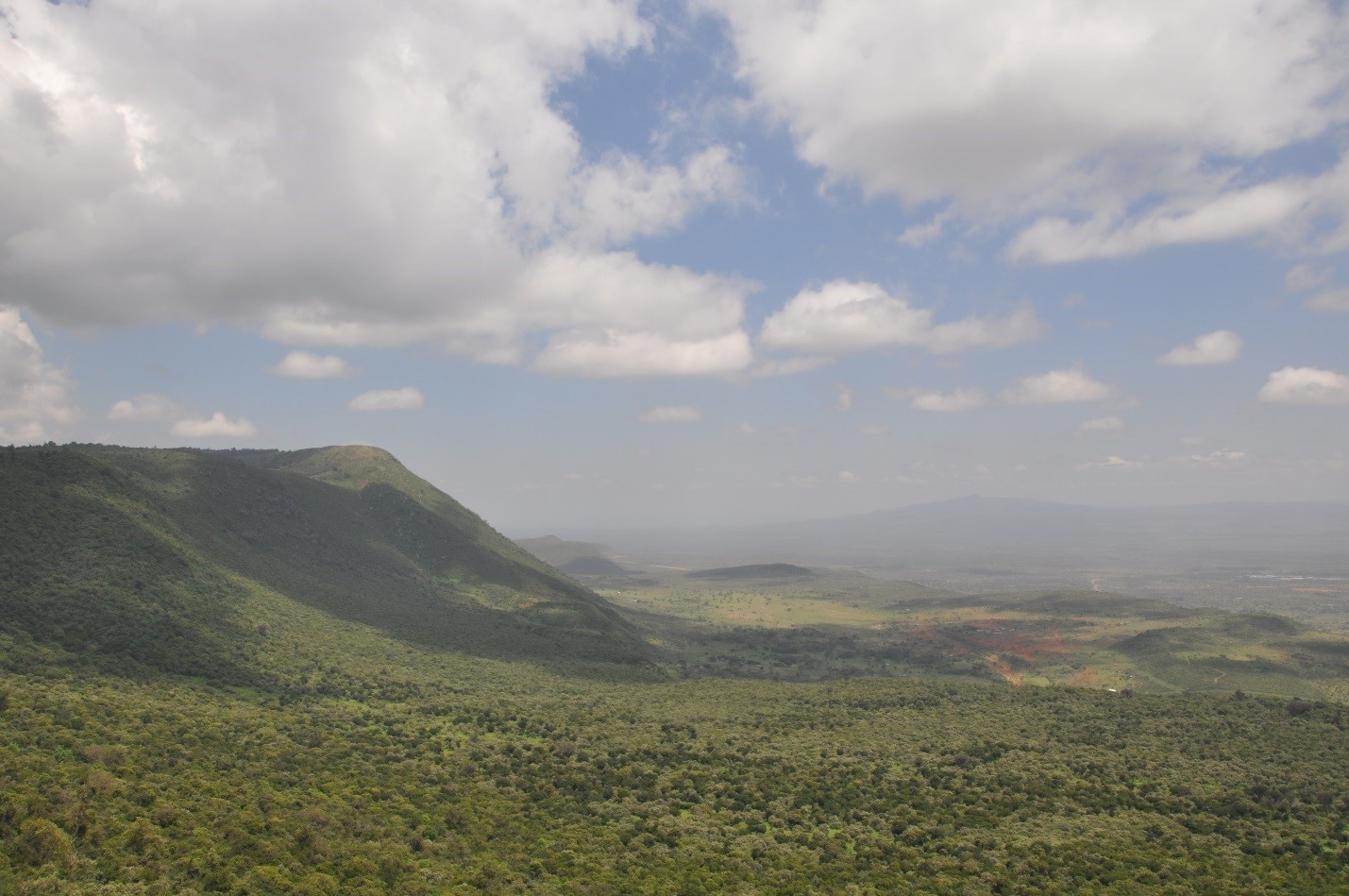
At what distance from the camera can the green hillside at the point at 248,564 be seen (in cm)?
5862

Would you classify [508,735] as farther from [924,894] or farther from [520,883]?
[924,894]

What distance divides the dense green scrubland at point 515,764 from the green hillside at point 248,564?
1.85 feet

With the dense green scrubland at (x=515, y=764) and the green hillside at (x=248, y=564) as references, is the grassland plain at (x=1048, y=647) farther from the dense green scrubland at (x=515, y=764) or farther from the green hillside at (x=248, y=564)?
the dense green scrubland at (x=515, y=764)

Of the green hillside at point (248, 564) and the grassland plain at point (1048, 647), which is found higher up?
the green hillside at point (248, 564)

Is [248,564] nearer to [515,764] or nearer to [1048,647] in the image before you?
[515,764]

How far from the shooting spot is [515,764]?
4550cm

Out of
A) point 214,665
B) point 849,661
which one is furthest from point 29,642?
point 849,661

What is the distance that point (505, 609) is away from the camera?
12138 cm

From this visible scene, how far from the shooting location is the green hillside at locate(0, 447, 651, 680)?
5862 centimetres

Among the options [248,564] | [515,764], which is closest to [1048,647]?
[515,764]

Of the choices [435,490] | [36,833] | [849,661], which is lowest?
[849,661]

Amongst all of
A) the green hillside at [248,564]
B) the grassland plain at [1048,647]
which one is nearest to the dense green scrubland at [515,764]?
the green hillside at [248,564]

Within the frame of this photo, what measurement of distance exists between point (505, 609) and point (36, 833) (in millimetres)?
98577

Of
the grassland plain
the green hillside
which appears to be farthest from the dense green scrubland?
the grassland plain
